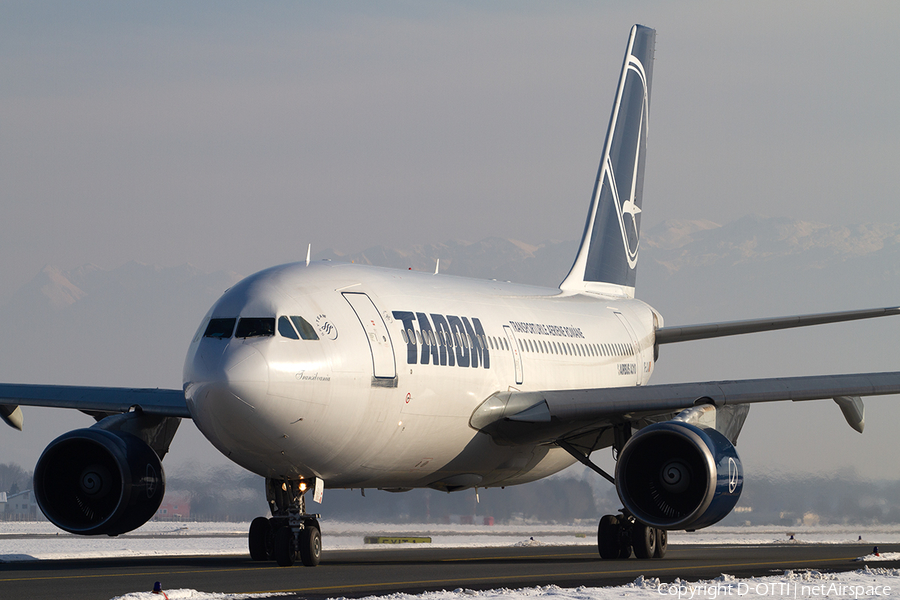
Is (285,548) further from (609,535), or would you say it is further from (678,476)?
(609,535)

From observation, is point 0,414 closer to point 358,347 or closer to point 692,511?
point 358,347

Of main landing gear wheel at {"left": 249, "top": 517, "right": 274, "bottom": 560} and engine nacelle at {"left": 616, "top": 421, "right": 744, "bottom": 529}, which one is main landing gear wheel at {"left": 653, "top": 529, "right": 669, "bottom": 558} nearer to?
engine nacelle at {"left": 616, "top": 421, "right": 744, "bottom": 529}

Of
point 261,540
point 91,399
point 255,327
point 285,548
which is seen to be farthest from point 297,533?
point 91,399

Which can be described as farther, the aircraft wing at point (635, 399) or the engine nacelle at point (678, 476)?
the aircraft wing at point (635, 399)

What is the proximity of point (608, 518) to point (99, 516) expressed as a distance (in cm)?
769

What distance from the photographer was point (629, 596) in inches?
438

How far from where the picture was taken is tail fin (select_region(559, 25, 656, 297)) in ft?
88.6

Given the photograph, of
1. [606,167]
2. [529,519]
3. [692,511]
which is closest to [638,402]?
[692,511]

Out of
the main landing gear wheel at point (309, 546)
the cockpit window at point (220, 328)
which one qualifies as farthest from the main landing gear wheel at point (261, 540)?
the cockpit window at point (220, 328)

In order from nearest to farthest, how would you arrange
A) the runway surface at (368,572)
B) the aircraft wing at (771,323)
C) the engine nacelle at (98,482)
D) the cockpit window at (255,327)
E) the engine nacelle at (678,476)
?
the runway surface at (368,572) → the cockpit window at (255,327) → the engine nacelle at (678,476) → the engine nacelle at (98,482) → the aircraft wing at (771,323)

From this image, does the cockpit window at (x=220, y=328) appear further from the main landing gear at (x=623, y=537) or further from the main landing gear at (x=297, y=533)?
the main landing gear at (x=623, y=537)

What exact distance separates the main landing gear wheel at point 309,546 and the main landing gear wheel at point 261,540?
193 cm

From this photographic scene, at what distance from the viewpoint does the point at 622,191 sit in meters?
28.4

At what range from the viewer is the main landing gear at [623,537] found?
1883cm
